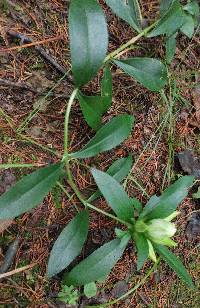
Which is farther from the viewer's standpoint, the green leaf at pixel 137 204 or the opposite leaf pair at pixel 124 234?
the green leaf at pixel 137 204

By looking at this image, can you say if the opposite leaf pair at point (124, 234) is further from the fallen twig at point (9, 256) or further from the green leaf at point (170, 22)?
the green leaf at point (170, 22)

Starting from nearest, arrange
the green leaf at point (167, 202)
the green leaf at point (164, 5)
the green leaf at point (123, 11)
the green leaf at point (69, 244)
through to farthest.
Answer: the green leaf at point (69, 244) → the green leaf at point (167, 202) → the green leaf at point (123, 11) → the green leaf at point (164, 5)

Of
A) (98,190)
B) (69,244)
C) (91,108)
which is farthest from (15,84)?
(69,244)

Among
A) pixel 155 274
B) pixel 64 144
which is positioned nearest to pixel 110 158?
pixel 64 144

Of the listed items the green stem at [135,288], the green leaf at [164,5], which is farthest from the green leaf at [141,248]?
the green leaf at [164,5]

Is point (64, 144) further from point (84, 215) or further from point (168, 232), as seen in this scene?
point (168, 232)

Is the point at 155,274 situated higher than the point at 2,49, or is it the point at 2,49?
the point at 2,49
